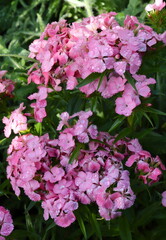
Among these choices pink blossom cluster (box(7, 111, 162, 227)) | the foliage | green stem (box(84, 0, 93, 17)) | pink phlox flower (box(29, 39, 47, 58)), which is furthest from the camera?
green stem (box(84, 0, 93, 17))

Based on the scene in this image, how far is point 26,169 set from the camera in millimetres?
1114

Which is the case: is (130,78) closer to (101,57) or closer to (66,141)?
(101,57)

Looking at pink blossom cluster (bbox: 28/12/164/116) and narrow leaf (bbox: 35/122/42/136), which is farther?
narrow leaf (bbox: 35/122/42/136)

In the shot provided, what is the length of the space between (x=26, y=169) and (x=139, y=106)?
1.26 feet

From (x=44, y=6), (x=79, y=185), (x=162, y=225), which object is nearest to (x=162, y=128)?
(x=162, y=225)

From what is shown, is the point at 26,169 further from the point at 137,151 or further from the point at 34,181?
the point at 137,151

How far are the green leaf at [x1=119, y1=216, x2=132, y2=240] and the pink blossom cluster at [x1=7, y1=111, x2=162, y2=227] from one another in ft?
0.34

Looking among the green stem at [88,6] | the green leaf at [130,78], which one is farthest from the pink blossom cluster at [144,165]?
the green stem at [88,6]

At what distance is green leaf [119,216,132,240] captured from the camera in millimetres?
1169

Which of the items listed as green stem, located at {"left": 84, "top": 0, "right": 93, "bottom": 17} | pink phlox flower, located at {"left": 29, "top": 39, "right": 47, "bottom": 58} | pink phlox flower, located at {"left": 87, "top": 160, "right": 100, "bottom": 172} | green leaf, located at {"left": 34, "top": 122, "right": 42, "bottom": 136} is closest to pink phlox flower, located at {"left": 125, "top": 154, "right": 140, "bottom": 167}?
pink phlox flower, located at {"left": 87, "top": 160, "right": 100, "bottom": 172}

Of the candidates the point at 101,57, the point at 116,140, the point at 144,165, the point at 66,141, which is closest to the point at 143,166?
the point at 144,165

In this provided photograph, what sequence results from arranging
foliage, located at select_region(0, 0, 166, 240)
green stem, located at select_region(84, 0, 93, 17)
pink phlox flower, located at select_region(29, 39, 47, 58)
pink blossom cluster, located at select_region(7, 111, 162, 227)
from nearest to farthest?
pink blossom cluster, located at select_region(7, 111, 162, 227) < foliage, located at select_region(0, 0, 166, 240) < pink phlox flower, located at select_region(29, 39, 47, 58) < green stem, located at select_region(84, 0, 93, 17)

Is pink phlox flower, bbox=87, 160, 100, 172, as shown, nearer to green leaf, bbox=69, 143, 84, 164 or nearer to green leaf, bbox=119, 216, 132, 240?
green leaf, bbox=69, 143, 84, 164

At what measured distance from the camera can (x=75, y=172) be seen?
3.70 ft
